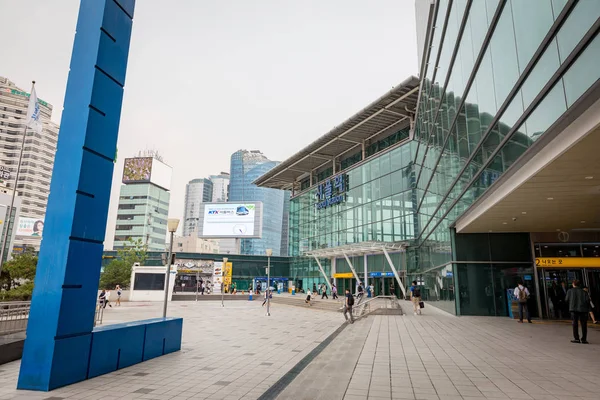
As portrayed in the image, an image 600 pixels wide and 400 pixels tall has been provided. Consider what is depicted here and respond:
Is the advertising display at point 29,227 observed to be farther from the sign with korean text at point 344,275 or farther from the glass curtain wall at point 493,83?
the glass curtain wall at point 493,83

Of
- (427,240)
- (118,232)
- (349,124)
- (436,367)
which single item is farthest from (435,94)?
(118,232)

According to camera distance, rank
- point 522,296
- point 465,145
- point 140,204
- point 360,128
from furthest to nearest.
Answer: point 140,204 < point 360,128 < point 522,296 < point 465,145

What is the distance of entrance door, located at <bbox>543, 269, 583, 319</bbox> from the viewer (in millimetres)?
17391

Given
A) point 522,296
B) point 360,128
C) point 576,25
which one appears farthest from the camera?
point 360,128

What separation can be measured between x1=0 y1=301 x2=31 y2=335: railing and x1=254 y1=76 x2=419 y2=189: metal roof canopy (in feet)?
99.4

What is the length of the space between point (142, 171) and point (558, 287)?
377ft

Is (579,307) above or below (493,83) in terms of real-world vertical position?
below

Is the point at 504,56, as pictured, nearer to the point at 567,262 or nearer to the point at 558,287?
the point at 567,262

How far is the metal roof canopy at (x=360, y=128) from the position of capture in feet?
113

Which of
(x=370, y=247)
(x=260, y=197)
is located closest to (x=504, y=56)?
(x=370, y=247)

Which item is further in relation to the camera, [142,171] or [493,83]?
[142,171]

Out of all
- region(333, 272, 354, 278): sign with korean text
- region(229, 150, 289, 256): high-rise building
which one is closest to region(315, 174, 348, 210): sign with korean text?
region(333, 272, 354, 278): sign with korean text

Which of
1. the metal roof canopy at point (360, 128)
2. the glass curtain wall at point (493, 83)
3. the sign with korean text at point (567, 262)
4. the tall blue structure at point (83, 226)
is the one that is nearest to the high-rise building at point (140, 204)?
the metal roof canopy at point (360, 128)

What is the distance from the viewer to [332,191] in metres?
47.4
